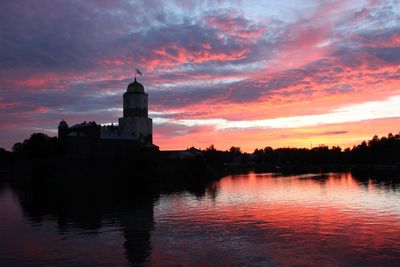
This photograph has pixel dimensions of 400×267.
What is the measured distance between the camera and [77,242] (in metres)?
26.6

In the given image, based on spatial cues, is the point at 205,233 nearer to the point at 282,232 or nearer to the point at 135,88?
the point at 282,232

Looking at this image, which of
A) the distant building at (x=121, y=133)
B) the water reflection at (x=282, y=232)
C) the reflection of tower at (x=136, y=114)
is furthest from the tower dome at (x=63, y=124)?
the water reflection at (x=282, y=232)

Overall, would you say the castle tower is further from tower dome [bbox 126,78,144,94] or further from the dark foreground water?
the dark foreground water

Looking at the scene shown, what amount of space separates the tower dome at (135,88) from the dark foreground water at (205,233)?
267 ft

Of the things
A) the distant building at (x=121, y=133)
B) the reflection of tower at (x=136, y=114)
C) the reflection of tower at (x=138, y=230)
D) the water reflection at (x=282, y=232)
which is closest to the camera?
the water reflection at (x=282, y=232)

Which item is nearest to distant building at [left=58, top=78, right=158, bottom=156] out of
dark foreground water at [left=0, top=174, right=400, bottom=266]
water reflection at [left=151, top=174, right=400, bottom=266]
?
dark foreground water at [left=0, top=174, right=400, bottom=266]

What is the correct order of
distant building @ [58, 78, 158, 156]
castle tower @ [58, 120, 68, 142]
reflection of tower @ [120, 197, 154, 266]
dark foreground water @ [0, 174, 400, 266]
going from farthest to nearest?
castle tower @ [58, 120, 68, 142], distant building @ [58, 78, 158, 156], reflection of tower @ [120, 197, 154, 266], dark foreground water @ [0, 174, 400, 266]

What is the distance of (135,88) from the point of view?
126m

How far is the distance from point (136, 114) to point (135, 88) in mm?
7539

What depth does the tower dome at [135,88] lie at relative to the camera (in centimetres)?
12619

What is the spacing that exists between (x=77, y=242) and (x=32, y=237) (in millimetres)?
4003

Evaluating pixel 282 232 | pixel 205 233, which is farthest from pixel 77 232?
pixel 282 232

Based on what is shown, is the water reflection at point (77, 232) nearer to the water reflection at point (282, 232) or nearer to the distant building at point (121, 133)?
the water reflection at point (282, 232)

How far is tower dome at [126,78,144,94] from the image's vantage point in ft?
414
